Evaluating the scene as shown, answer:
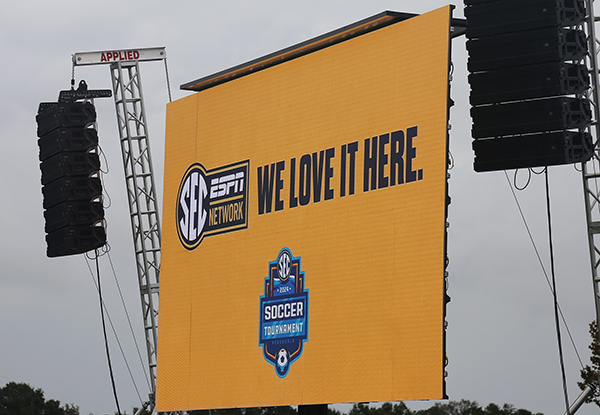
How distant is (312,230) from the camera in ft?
27.2

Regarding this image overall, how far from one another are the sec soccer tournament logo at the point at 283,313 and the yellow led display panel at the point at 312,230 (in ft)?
0.05

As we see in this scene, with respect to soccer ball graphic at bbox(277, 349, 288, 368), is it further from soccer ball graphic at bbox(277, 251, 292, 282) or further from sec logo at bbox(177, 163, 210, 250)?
sec logo at bbox(177, 163, 210, 250)

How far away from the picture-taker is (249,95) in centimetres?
926

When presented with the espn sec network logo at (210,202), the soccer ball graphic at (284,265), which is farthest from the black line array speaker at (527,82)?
the espn sec network logo at (210,202)

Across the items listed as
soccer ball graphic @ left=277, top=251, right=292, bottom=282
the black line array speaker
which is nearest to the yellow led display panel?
soccer ball graphic @ left=277, top=251, right=292, bottom=282

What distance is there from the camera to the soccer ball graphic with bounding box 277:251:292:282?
8469 millimetres

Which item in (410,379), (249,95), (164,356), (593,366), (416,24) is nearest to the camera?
(410,379)

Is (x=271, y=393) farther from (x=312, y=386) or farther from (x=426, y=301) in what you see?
(x=426, y=301)

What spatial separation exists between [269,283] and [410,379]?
80.8 inches

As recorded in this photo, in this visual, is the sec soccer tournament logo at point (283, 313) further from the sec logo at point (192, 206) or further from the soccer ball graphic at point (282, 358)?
the sec logo at point (192, 206)

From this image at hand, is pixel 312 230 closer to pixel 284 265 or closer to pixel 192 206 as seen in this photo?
pixel 284 265

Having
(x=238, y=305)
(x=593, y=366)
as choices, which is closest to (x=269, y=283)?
(x=238, y=305)

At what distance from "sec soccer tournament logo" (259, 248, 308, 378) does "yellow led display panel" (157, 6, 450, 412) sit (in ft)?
0.05

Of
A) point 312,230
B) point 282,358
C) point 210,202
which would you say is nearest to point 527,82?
point 312,230
